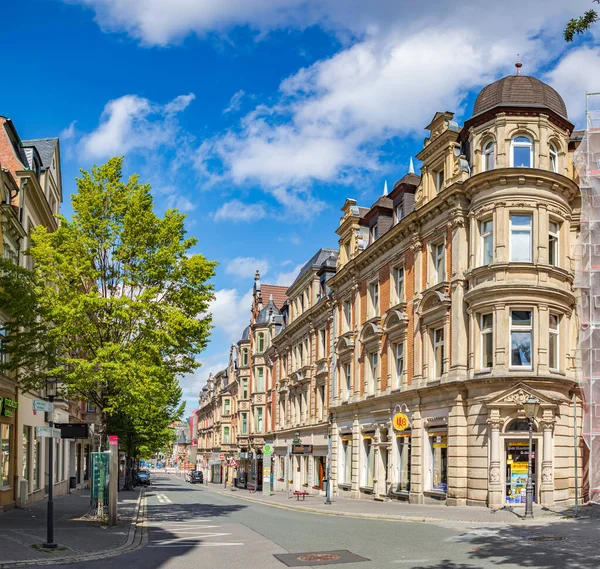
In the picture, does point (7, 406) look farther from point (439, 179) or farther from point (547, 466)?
point (439, 179)

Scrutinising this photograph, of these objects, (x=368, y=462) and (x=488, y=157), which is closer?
(x=488, y=157)

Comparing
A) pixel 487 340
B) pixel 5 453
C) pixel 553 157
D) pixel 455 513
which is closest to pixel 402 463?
pixel 487 340

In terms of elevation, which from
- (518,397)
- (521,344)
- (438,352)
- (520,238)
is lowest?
A: (518,397)

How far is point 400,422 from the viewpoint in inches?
1339

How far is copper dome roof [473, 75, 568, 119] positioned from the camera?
29.3 m

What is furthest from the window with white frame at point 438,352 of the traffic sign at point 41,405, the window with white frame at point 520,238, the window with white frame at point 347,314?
the traffic sign at point 41,405

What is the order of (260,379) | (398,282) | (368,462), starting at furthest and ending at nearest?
(260,379)
(368,462)
(398,282)

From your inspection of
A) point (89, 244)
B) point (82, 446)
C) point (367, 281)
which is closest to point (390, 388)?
point (367, 281)

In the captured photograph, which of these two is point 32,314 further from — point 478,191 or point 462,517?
point 478,191

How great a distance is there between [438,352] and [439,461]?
4379 millimetres

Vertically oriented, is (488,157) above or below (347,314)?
above

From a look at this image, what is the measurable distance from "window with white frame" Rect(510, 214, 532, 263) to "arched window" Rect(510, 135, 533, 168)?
2.00 meters

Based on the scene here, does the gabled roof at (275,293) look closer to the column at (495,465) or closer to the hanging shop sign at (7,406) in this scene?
the hanging shop sign at (7,406)

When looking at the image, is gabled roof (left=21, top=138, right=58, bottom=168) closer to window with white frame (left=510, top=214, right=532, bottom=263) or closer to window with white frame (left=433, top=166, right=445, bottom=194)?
window with white frame (left=433, top=166, right=445, bottom=194)
